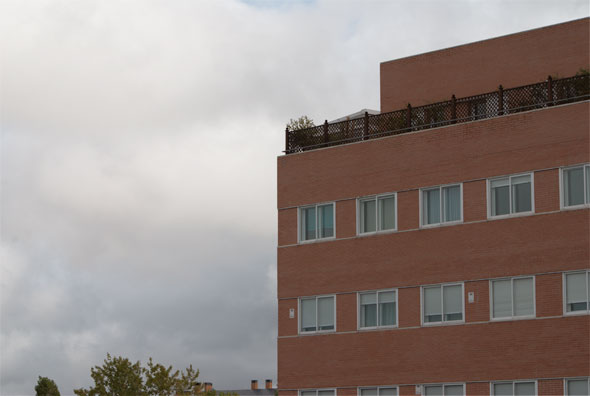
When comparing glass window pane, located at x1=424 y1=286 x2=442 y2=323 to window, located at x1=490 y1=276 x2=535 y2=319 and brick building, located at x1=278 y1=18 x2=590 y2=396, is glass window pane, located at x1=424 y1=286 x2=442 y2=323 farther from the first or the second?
window, located at x1=490 y1=276 x2=535 y2=319

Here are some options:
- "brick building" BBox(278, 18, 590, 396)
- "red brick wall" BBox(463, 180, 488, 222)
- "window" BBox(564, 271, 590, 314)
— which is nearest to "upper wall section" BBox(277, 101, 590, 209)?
"brick building" BBox(278, 18, 590, 396)

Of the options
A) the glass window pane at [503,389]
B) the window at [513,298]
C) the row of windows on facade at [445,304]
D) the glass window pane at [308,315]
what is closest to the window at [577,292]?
the row of windows on facade at [445,304]

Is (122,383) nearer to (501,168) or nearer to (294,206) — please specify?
(294,206)

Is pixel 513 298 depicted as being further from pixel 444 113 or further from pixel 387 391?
pixel 444 113

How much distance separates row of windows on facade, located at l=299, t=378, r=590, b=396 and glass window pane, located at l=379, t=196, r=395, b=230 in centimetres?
545

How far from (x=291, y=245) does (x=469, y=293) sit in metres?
7.53

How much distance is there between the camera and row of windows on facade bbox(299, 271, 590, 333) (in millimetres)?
35625

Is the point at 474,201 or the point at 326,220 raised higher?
the point at 474,201

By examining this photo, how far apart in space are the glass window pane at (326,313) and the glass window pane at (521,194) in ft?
25.0

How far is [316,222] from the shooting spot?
42.0 metres

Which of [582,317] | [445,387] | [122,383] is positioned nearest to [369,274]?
[445,387]

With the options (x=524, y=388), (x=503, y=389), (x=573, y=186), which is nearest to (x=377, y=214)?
(x=573, y=186)

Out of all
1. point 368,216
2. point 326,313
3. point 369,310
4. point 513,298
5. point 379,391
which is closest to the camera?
point 513,298

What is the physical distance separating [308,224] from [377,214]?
3.04m
